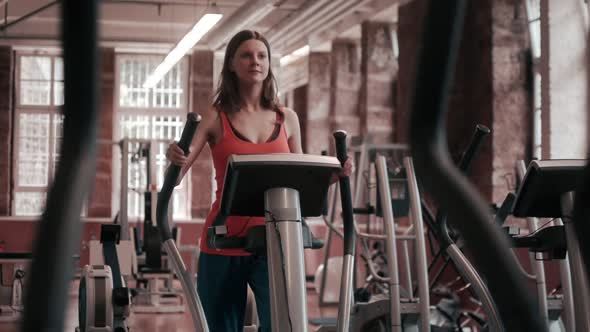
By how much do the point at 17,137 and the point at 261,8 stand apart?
567 centimetres

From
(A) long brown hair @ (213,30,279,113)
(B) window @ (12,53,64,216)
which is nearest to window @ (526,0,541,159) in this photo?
(A) long brown hair @ (213,30,279,113)

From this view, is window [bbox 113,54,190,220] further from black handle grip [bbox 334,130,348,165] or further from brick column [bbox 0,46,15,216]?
black handle grip [bbox 334,130,348,165]

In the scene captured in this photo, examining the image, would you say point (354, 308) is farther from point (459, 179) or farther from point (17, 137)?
point (17, 137)

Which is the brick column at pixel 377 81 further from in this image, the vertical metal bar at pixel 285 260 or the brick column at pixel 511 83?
the vertical metal bar at pixel 285 260

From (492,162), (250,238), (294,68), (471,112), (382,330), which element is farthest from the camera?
(294,68)

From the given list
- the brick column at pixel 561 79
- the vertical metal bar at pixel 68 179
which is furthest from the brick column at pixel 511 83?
the vertical metal bar at pixel 68 179

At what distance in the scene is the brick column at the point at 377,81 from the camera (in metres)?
11.6

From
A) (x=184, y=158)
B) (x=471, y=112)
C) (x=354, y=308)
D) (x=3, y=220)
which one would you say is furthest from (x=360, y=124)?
(x=184, y=158)

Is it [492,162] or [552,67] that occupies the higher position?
[552,67]

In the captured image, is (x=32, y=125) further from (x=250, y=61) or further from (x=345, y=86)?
(x=250, y=61)

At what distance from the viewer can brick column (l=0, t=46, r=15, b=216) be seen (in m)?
13.2

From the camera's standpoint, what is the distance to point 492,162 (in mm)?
8438

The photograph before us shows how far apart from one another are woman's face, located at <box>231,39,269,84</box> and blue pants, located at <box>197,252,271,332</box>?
0.48m

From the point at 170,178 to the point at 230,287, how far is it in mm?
317
